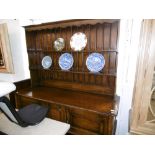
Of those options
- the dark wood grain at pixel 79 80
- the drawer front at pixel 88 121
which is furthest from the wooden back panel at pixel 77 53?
the drawer front at pixel 88 121

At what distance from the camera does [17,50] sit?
Result: 2482 millimetres

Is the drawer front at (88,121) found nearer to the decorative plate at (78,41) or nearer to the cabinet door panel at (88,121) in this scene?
the cabinet door panel at (88,121)

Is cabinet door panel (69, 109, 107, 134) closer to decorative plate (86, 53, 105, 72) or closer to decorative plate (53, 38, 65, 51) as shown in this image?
decorative plate (86, 53, 105, 72)

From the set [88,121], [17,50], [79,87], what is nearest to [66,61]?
[79,87]

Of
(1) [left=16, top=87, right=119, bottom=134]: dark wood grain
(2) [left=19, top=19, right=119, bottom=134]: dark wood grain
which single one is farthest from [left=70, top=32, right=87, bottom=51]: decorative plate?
(1) [left=16, top=87, right=119, bottom=134]: dark wood grain

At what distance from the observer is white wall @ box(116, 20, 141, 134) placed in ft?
5.04

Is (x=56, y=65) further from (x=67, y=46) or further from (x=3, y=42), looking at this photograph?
(x=3, y=42)

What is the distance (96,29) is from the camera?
5.83 feet

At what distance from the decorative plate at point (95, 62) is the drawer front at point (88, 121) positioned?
659mm

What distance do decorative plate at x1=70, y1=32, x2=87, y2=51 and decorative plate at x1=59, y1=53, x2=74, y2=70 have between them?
171 millimetres

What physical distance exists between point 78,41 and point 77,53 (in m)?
0.18
